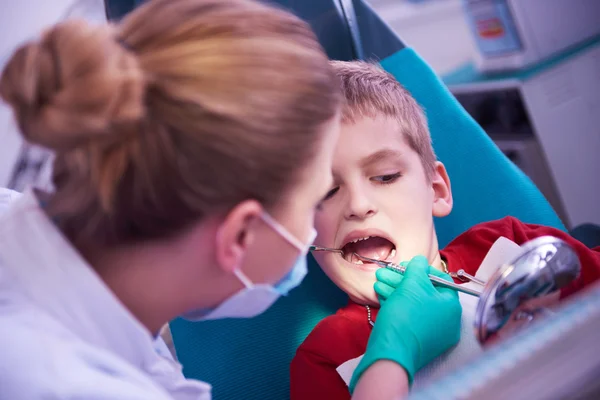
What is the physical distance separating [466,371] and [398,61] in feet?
3.83

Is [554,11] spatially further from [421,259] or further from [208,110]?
[208,110]

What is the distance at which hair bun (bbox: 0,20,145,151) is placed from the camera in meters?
0.54

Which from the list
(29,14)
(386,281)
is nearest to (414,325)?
(386,281)

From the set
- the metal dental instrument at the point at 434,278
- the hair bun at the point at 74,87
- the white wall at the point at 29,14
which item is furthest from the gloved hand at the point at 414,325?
the white wall at the point at 29,14

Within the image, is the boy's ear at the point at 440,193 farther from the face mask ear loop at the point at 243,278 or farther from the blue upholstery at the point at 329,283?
the face mask ear loop at the point at 243,278

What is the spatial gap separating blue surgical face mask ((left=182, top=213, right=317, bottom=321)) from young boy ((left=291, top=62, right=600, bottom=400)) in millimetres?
218

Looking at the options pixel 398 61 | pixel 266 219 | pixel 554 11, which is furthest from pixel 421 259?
pixel 554 11

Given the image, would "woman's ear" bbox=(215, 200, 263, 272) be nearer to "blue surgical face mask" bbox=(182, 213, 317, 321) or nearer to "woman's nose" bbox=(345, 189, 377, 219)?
"blue surgical face mask" bbox=(182, 213, 317, 321)

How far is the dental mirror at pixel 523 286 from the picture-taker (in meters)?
0.64

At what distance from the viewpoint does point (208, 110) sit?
0.58 m

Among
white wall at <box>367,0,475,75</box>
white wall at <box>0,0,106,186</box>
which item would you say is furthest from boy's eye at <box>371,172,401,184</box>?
white wall at <box>367,0,475,75</box>

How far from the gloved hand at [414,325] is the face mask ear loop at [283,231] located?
0.22 m

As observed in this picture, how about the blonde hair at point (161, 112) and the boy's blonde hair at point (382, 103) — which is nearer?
the blonde hair at point (161, 112)

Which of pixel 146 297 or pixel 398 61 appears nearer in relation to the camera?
pixel 146 297
